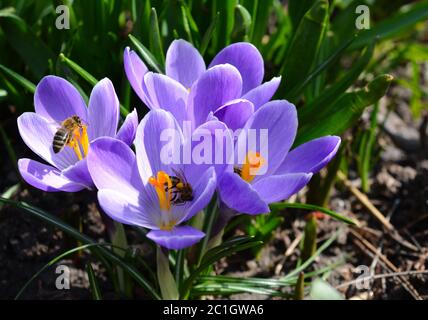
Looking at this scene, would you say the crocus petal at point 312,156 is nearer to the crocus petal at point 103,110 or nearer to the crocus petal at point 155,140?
the crocus petal at point 155,140

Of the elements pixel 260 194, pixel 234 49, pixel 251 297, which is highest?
pixel 234 49

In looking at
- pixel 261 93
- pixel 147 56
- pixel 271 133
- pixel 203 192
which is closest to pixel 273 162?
pixel 271 133

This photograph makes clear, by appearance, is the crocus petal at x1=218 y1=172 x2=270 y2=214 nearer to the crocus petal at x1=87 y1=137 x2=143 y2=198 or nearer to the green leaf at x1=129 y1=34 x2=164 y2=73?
the crocus petal at x1=87 y1=137 x2=143 y2=198

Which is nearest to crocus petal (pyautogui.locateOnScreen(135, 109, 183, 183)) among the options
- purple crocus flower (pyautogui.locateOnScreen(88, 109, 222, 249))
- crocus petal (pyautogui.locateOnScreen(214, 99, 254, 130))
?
purple crocus flower (pyautogui.locateOnScreen(88, 109, 222, 249))

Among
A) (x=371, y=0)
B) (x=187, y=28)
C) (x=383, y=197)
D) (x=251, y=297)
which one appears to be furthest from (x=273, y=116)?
(x=371, y=0)

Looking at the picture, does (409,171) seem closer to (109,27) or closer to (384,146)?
(384,146)
